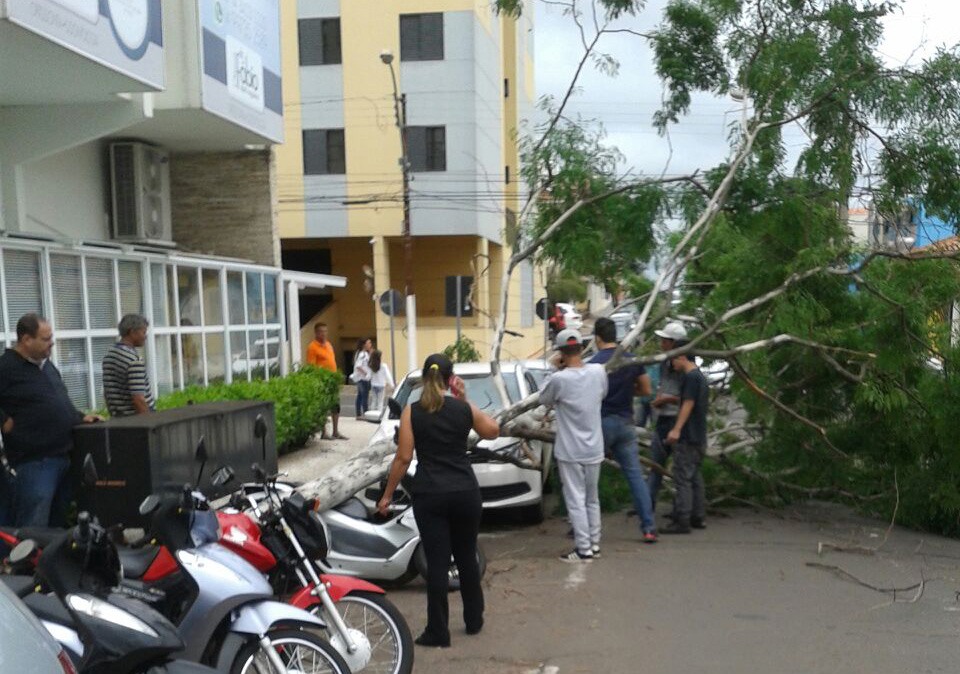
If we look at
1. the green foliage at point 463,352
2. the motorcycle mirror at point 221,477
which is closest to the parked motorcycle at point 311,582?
the motorcycle mirror at point 221,477

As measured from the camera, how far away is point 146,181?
1379 cm

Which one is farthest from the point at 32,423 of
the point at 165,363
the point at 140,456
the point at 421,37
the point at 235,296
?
the point at 421,37

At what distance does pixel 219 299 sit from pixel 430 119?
58.5 feet

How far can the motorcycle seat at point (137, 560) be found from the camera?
4.60 meters

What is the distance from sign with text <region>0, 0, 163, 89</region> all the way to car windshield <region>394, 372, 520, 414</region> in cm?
401

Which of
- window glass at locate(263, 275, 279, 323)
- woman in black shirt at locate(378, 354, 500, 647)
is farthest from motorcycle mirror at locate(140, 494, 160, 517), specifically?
window glass at locate(263, 275, 279, 323)

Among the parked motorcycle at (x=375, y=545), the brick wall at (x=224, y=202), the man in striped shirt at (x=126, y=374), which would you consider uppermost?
the brick wall at (x=224, y=202)

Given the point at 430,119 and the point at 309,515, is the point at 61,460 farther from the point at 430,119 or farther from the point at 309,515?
the point at 430,119

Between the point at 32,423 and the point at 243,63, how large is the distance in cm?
822

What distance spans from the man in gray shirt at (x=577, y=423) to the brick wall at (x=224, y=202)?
8994mm

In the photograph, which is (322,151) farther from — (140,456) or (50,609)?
(50,609)

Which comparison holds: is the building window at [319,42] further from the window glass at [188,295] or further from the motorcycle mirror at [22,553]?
the motorcycle mirror at [22,553]

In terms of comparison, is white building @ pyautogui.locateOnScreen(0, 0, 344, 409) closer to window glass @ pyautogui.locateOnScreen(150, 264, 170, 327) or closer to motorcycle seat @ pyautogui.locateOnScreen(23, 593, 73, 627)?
window glass @ pyautogui.locateOnScreen(150, 264, 170, 327)

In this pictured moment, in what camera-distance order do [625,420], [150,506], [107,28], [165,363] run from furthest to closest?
[165,363]
[107,28]
[625,420]
[150,506]
